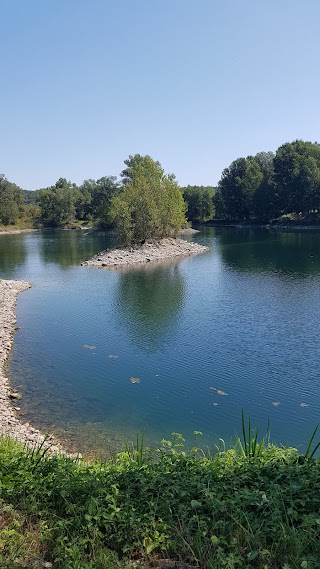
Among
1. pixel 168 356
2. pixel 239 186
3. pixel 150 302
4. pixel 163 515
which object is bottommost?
pixel 168 356

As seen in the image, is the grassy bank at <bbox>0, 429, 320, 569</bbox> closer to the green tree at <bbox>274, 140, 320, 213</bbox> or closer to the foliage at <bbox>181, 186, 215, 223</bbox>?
the green tree at <bbox>274, 140, 320, 213</bbox>

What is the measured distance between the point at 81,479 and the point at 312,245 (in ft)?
215

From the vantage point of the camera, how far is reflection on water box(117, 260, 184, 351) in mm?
24942

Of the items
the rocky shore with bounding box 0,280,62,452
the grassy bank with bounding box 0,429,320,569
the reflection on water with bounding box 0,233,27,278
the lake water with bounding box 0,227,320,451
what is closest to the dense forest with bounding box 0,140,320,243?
the reflection on water with bounding box 0,233,27,278

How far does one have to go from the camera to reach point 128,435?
1365 centimetres

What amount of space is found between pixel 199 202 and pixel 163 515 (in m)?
123

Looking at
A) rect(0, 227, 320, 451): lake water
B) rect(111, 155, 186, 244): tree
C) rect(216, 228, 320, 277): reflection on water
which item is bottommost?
rect(0, 227, 320, 451): lake water

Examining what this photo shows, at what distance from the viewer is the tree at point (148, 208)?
63625 millimetres

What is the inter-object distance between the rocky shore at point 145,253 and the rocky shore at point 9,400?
21.7 meters

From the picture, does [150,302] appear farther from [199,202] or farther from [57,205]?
[199,202]

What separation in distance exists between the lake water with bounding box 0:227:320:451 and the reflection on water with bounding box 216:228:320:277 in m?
3.60

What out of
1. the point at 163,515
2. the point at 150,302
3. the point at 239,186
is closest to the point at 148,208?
the point at 150,302

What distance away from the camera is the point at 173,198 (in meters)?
72.8

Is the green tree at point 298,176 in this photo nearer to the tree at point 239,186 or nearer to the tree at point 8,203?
the tree at point 239,186
